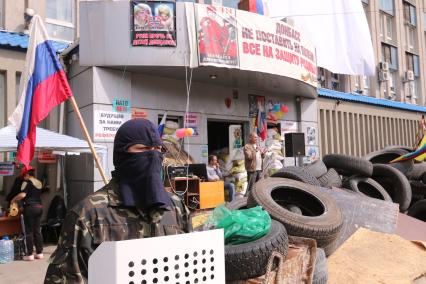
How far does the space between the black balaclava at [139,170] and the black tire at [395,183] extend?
708 cm

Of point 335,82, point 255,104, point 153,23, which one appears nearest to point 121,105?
point 153,23

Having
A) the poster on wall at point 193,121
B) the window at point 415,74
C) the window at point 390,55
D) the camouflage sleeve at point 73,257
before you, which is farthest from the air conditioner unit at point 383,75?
the camouflage sleeve at point 73,257

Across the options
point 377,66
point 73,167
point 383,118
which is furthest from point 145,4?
point 377,66

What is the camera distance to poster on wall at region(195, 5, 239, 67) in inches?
378

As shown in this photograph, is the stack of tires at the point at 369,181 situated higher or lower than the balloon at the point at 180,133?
lower

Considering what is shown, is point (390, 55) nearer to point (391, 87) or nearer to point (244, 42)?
point (391, 87)

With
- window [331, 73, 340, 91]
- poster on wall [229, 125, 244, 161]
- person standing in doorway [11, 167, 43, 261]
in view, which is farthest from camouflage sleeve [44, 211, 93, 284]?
window [331, 73, 340, 91]

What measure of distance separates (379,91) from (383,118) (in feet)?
8.65

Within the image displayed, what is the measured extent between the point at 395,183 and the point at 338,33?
10320 mm

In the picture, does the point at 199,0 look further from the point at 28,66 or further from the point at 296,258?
the point at 296,258

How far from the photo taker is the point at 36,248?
7418mm

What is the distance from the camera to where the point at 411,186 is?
28.9ft

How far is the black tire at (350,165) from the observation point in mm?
7855

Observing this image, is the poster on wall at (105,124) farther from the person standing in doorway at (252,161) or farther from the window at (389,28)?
the window at (389,28)
